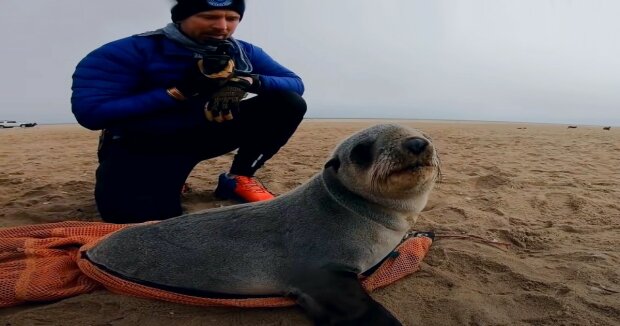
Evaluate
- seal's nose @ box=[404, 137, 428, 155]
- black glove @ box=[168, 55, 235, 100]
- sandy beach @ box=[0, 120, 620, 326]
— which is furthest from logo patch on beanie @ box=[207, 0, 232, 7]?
seal's nose @ box=[404, 137, 428, 155]

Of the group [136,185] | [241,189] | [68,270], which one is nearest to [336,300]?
[68,270]

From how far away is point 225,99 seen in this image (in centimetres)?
371

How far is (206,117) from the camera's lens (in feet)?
12.6

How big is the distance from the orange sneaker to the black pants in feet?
0.49

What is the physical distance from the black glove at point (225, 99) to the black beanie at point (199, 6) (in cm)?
55

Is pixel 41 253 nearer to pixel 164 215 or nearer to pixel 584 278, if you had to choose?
pixel 164 215

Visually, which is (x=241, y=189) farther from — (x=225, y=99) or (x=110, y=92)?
(x=110, y=92)

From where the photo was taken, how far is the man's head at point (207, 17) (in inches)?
140

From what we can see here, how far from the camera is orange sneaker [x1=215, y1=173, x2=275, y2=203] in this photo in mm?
4293

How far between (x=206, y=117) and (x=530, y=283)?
2666 millimetres

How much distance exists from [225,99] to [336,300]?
2.10 m

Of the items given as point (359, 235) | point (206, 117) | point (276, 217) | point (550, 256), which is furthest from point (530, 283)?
point (206, 117)

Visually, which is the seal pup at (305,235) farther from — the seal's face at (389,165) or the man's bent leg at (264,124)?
the man's bent leg at (264,124)

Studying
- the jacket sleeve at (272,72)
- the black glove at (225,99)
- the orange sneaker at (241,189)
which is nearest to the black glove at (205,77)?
the black glove at (225,99)
